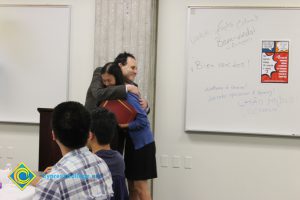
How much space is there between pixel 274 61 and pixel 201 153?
37.5 inches

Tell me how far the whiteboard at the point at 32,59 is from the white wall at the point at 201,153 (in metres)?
0.85

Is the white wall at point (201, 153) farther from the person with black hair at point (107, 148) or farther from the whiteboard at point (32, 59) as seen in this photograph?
the person with black hair at point (107, 148)

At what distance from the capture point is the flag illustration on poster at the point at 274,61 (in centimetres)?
300

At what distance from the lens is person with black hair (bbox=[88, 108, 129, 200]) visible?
167 centimetres

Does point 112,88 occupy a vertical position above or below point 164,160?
above

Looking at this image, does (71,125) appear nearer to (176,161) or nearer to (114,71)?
(114,71)

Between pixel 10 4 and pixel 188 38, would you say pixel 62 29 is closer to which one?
pixel 10 4

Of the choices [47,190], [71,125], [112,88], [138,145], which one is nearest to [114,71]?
[112,88]

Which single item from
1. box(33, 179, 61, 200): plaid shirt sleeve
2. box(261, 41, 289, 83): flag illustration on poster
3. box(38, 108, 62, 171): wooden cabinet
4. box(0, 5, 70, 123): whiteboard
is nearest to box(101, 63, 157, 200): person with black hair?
box(38, 108, 62, 171): wooden cabinet

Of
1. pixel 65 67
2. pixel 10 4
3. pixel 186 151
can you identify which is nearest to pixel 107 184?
pixel 186 151

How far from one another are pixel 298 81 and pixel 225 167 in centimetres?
91

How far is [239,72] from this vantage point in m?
3.05

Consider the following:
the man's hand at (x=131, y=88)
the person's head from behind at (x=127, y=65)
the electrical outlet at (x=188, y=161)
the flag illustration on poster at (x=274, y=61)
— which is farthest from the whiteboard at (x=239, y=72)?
the man's hand at (x=131, y=88)

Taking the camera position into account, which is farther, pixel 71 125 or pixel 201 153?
pixel 201 153
